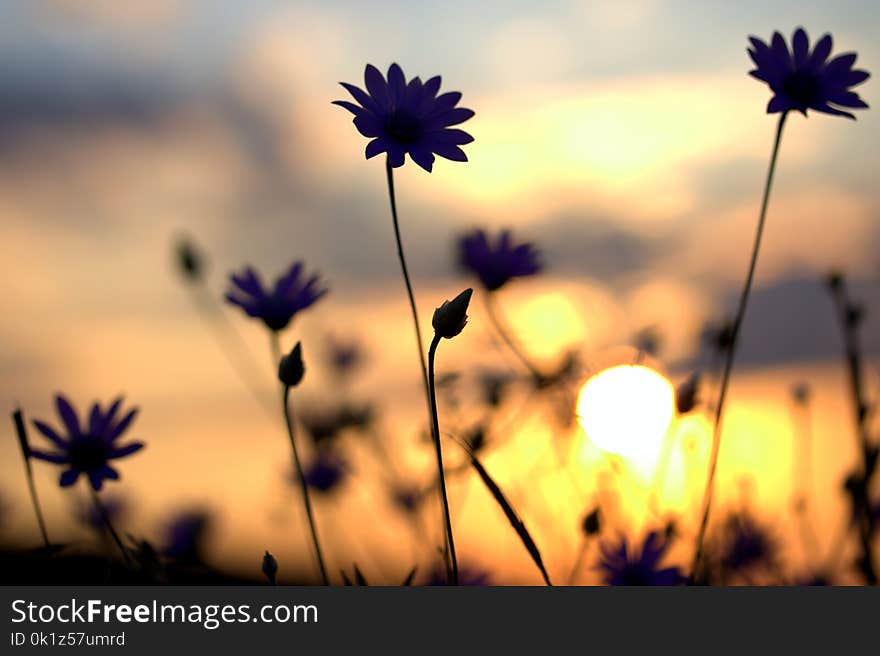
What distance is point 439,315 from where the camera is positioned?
1.19 meters

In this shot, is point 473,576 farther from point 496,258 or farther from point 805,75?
point 805,75

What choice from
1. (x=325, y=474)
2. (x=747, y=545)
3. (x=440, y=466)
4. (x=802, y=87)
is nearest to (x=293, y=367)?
(x=440, y=466)

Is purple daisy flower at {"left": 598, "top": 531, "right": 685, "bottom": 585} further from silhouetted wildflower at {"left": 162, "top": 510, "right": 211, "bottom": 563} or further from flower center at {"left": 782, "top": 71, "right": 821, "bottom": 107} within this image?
silhouetted wildflower at {"left": 162, "top": 510, "right": 211, "bottom": 563}

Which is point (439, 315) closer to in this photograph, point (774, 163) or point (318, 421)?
point (774, 163)

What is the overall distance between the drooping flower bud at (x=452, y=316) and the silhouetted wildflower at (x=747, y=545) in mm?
1671

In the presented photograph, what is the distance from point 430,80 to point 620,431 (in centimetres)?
108

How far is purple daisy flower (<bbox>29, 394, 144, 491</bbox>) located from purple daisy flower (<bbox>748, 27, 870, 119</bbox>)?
1.20 metres

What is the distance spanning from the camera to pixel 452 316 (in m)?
1.19

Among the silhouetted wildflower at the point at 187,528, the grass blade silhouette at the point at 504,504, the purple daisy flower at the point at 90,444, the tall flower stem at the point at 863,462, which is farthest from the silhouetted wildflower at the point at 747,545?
the silhouetted wildflower at the point at 187,528

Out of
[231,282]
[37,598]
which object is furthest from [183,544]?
[37,598]

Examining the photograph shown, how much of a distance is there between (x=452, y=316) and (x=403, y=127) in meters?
0.37

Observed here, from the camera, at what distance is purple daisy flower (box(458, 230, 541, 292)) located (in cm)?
223

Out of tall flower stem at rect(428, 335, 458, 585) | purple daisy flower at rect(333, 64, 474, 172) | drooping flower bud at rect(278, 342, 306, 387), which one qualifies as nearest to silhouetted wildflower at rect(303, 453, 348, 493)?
drooping flower bud at rect(278, 342, 306, 387)

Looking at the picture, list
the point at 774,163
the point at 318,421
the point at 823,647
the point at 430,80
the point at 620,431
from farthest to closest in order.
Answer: the point at 318,421 → the point at 620,431 → the point at 430,80 → the point at 774,163 → the point at 823,647
